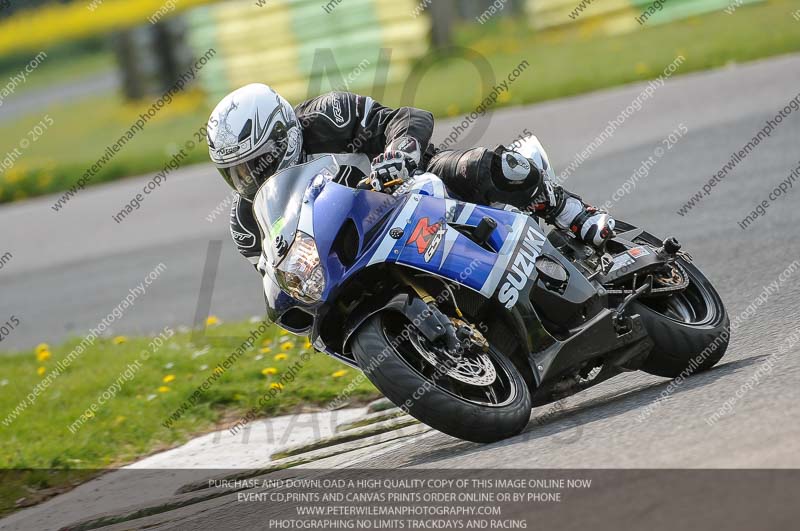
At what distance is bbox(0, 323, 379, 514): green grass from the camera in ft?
23.4

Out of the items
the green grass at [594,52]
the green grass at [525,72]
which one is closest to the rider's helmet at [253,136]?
the green grass at [594,52]

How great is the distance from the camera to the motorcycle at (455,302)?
190 inches

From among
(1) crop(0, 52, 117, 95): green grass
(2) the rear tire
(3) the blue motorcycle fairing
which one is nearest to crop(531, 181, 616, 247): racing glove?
(2) the rear tire

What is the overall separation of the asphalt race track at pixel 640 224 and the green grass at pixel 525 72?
92 centimetres

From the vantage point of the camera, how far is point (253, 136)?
17.7 feet

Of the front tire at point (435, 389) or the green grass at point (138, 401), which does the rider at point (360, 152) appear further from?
the green grass at point (138, 401)

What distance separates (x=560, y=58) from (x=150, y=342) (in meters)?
10.2

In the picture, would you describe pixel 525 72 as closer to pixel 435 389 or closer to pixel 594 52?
pixel 594 52

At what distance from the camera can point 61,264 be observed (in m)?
14.1

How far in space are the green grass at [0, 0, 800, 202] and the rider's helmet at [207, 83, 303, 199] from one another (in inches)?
399

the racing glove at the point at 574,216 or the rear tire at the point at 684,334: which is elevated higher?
the racing glove at the point at 574,216

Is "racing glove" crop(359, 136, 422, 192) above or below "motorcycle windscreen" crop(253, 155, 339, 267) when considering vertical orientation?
above

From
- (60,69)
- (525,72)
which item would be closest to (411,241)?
(525,72)

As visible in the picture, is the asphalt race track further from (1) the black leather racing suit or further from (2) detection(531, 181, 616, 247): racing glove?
(1) the black leather racing suit
